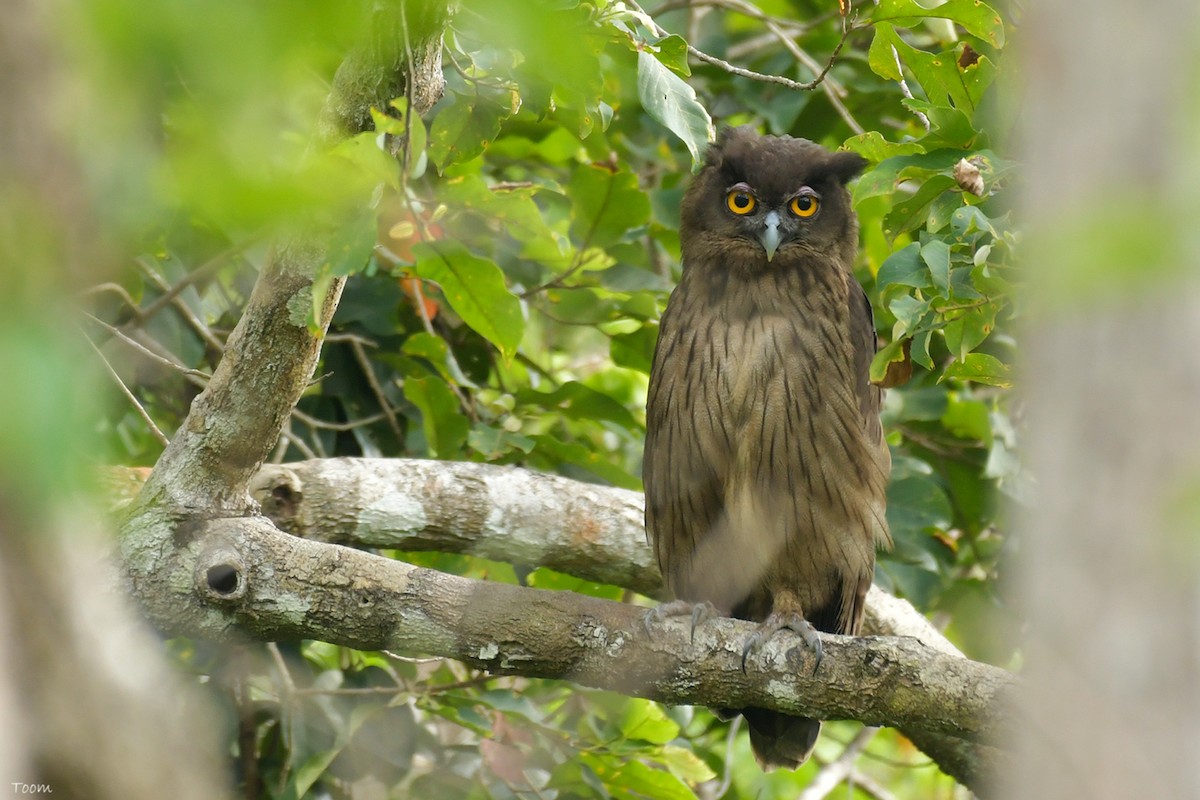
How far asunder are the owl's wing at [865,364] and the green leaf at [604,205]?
0.74 meters

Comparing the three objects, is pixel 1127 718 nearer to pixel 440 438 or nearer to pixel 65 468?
pixel 65 468

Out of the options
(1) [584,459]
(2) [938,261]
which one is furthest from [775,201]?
(2) [938,261]

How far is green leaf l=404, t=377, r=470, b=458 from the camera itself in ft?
12.4

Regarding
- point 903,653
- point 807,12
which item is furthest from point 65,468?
point 807,12

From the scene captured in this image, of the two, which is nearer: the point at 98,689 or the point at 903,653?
the point at 98,689

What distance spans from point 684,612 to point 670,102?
1.46 meters

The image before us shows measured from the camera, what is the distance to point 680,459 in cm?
379

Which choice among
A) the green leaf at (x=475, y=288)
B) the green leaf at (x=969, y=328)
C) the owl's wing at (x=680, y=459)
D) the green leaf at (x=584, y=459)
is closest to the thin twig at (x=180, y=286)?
the green leaf at (x=475, y=288)

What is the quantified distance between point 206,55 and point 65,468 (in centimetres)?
31

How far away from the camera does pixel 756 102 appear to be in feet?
15.0

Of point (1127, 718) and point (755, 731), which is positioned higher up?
point (1127, 718)

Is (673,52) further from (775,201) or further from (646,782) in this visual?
(646,782)

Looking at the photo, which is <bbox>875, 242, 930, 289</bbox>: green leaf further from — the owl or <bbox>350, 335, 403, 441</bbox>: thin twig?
<bbox>350, 335, 403, 441</bbox>: thin twig

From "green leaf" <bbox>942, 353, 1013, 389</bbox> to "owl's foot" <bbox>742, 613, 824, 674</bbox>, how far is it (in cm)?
74
